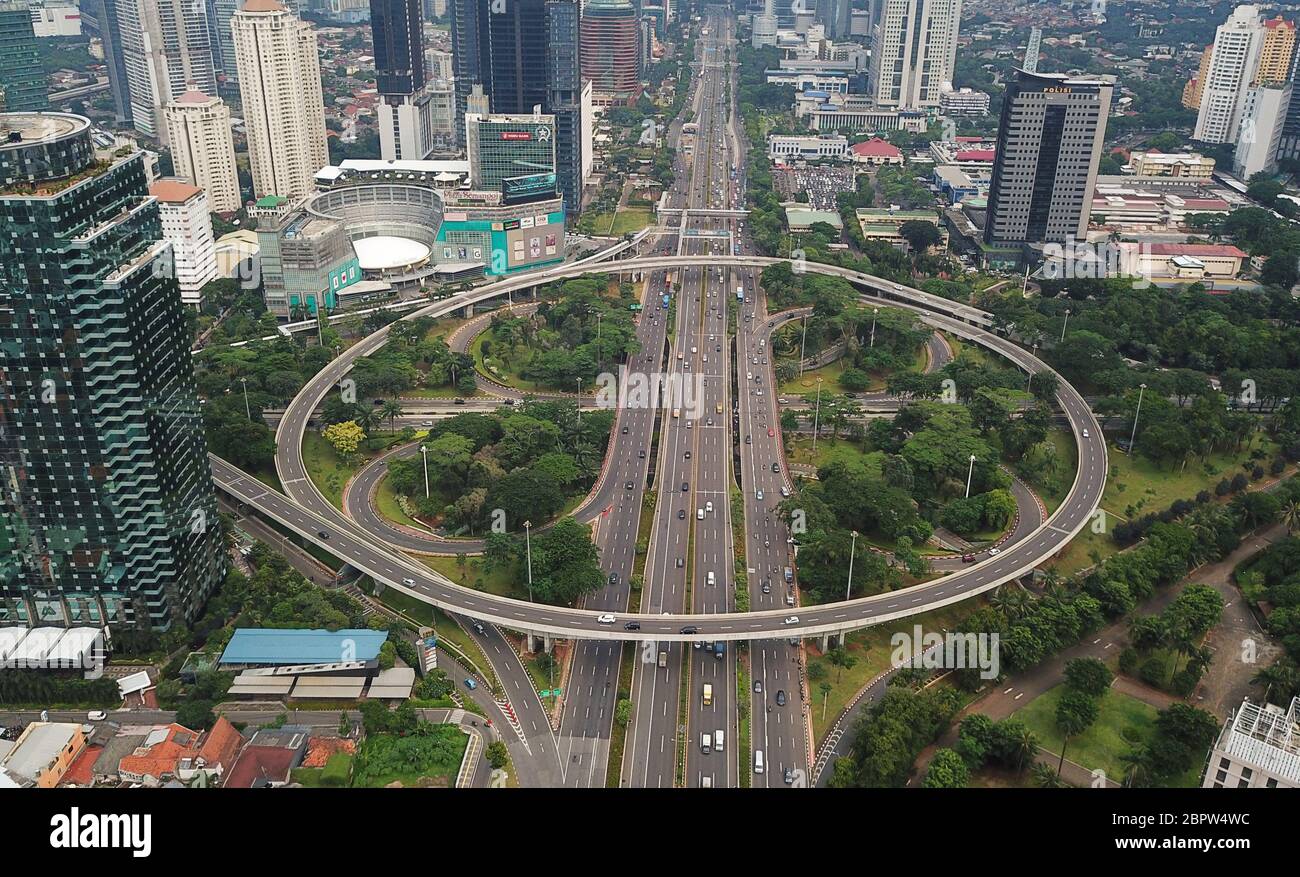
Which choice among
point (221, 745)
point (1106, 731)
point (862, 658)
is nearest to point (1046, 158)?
point (862, 658)

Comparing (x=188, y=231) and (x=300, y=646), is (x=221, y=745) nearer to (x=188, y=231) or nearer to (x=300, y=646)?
(x=300, y=646)

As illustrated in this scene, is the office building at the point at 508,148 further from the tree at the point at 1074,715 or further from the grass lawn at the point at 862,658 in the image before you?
the tree at the point at 1074,715

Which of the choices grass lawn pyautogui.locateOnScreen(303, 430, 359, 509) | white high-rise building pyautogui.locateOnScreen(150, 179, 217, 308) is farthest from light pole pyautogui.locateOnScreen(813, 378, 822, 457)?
white high-rise building pyautogui.locateOnScreen(150, 179, 217, 308)

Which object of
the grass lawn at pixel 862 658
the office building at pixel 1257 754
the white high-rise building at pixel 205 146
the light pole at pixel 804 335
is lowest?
the grass lawn at pixel 862 658

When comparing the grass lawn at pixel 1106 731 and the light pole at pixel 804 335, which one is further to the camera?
the light pole at pixel 804 335

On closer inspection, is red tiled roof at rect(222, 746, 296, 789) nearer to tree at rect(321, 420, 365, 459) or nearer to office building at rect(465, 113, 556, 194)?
tree at rect(321, 420, 365, 459)

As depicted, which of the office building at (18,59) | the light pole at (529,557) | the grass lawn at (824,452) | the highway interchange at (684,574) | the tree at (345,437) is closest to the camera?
the highway interchange at (684,574)

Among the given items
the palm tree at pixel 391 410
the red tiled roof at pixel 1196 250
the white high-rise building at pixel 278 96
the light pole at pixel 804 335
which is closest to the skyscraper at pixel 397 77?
the white high-rise building at pixel 278 96
